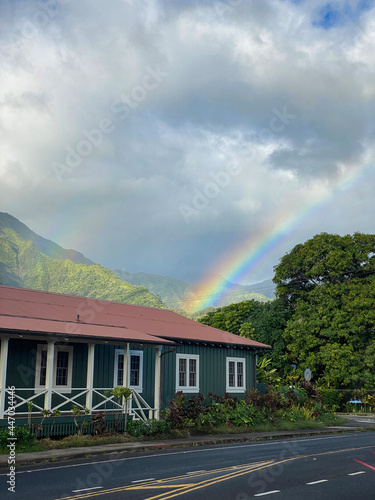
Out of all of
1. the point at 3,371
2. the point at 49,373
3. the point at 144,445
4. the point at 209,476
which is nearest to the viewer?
the point at 209,476

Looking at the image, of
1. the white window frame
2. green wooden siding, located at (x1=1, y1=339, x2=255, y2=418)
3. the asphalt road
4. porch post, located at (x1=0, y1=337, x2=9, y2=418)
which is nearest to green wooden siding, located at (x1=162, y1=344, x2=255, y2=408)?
green wooden siding, located at (x1=1, y1=339, x2=255, y2=418)

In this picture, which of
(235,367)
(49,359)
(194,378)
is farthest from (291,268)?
(49,359)

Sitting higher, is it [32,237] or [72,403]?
[32,237]

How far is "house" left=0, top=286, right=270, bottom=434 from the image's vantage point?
701 inches

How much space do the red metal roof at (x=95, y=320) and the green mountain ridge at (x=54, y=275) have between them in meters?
60.5

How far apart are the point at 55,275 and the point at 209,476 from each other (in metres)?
126

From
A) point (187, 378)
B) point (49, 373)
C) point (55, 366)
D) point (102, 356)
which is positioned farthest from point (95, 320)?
point (187, 378)

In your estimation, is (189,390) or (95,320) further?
(189,390)

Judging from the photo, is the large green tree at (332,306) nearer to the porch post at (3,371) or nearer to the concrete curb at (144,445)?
the concrete curb at (144,445)

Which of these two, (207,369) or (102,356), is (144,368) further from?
(207,369)

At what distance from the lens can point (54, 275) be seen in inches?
5221

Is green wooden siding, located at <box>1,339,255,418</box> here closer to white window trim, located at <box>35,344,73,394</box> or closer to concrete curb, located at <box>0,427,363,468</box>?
white window trim, located at <box>35,344,73,394</box>

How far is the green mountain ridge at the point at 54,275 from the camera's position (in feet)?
328

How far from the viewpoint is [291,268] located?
1774 inches
